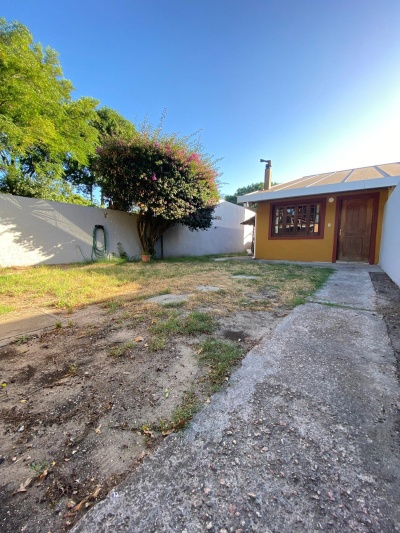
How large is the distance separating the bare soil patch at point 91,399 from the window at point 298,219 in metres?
6.09

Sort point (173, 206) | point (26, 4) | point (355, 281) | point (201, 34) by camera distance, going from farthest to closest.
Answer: point (173, 206)
point (201, 34)
point (26, 4)
point (355, 281)

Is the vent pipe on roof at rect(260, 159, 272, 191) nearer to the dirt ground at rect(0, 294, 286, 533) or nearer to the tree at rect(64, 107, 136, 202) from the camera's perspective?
the tree at rect(64, 107, 136, 202)

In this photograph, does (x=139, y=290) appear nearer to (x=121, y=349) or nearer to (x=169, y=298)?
(x=169, y=298)

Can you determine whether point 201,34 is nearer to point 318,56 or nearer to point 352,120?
point 318,56

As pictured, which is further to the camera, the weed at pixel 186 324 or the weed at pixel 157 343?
the weed at pixel 186 324

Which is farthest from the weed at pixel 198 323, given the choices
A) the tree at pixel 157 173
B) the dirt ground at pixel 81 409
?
the tree at pixel 157 173

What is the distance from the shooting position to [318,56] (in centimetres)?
568

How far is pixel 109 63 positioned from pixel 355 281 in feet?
31.0

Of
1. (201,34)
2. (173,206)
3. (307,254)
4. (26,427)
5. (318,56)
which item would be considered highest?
(201,34)

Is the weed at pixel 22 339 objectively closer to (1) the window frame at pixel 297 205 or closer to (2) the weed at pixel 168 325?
(2) the weed at pixel 168 325

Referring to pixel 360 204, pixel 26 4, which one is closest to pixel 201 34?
pixel 26 4

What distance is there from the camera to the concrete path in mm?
689

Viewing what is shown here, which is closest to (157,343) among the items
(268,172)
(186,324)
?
(186,324)

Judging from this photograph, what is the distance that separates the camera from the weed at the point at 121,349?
5.71ft
